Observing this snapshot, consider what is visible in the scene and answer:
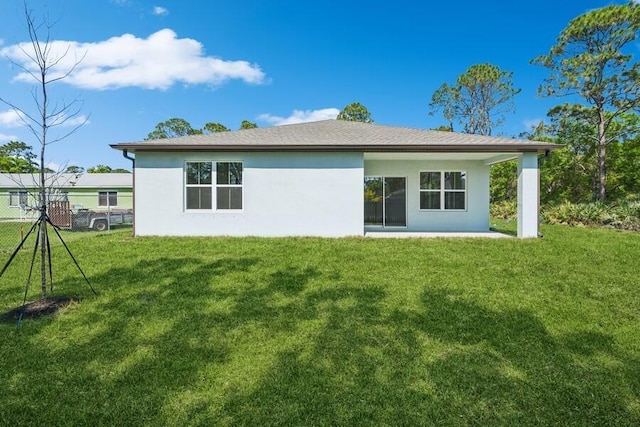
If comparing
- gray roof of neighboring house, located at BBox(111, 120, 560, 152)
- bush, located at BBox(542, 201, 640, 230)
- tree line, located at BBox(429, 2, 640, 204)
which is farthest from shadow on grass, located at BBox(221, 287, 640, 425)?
tree line, located at BBox(429, 2, 640, 204)

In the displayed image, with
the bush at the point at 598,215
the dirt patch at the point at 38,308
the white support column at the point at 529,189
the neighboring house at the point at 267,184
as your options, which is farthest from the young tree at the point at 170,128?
the dirt patch at the point at 38,308

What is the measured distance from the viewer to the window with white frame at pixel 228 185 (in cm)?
999

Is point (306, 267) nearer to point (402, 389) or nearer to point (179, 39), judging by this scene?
point (402, 389)

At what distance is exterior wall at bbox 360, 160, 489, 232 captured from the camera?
38.8 feet

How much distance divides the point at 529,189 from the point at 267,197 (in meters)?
7.27

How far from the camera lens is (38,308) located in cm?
432

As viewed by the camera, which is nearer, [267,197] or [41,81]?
[41,81]

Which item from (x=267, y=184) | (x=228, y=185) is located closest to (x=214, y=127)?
(x=228, y=185)

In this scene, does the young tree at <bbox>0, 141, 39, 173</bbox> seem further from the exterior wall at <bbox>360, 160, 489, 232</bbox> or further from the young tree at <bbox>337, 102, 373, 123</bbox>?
the exterior wall at <bbox>360, 160, 489, 232</bbox>

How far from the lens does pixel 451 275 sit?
19.6ft

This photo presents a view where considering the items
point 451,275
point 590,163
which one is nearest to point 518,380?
point 451,275

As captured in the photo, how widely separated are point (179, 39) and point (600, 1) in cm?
1878

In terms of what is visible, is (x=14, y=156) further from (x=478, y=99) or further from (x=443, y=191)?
(x=478, y=99)

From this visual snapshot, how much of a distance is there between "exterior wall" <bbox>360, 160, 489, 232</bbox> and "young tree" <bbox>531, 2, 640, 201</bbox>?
8.02 m
